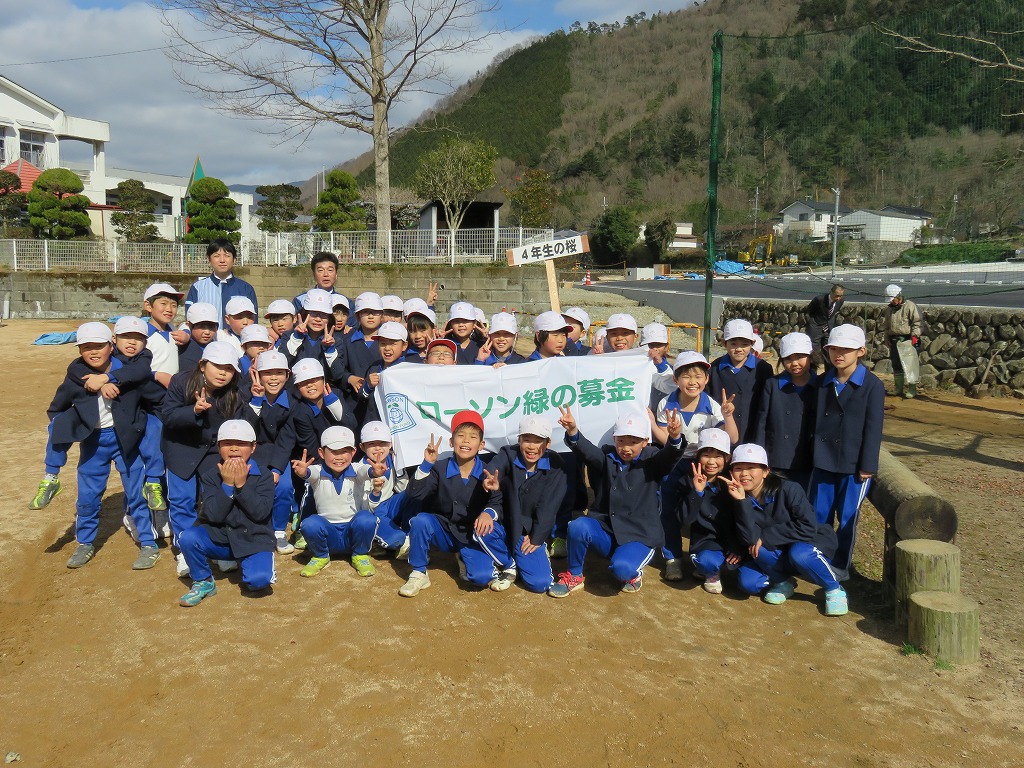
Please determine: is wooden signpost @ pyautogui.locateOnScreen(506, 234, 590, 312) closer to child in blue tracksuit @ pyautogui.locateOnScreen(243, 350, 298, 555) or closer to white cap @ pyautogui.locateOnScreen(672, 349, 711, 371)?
white cap @ pyautogui.locateOnScreen(672, 349, 711, 371)

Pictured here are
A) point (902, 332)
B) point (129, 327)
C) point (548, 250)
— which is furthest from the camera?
point (902, 332)

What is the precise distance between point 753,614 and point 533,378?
2333mm

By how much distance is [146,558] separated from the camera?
5.56 m

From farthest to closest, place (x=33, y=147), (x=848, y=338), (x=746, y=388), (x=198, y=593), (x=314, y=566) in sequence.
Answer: (x=33, y=147) → (x=746, y=388) → (x=314, y=566) → (x=848, y=338) → (x=198, y=593)

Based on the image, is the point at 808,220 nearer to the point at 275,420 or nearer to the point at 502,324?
the point at 502,324

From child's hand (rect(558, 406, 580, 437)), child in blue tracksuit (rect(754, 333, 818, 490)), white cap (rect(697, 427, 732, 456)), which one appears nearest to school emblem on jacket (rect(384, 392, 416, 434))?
child's hand (rect(558, 406, 580, 437))

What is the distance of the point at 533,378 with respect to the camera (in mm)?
6117

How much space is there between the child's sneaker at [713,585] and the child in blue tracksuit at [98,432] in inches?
151

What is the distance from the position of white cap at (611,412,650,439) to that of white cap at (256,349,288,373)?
7.73 ft

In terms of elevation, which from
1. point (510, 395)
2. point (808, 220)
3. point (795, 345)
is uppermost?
point (808, 220)

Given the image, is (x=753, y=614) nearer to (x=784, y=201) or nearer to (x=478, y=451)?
(x=478, y=451)

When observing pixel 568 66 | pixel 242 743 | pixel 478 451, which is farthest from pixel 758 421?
pixel 568 66

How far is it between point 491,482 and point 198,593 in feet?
6.46

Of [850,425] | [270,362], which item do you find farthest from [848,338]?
[270,362]
